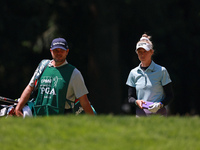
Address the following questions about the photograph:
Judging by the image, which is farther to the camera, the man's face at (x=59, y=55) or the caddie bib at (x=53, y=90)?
the man's face at (x=59, y=55)

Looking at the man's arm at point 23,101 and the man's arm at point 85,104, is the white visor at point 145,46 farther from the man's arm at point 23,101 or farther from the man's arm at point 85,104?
the man's arm at point 23,101

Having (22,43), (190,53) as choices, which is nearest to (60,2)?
(22,43)

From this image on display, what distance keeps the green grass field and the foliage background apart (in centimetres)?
1249

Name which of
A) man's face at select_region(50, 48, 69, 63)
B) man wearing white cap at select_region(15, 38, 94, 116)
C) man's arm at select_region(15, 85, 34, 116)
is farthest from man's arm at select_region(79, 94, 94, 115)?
man's arm at select_region(15, 85, 34, 116)

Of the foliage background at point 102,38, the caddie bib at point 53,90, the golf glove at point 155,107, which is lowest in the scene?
the golf glove at point 155,107

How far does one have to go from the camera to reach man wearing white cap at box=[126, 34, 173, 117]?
739cm

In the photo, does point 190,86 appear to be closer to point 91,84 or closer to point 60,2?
point 91,84

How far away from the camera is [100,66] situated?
19.7 m

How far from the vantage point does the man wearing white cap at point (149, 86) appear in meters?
7.39

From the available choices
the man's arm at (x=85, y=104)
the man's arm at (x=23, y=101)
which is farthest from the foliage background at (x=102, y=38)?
the man's arm at (x=85, y=104)

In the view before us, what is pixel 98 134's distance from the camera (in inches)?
212

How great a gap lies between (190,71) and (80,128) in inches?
685

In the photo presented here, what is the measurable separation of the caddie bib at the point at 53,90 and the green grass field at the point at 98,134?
1243mm

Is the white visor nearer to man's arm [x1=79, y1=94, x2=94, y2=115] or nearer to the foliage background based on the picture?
man's arm [x1=79, y1=94, x2=94, y2=115]
